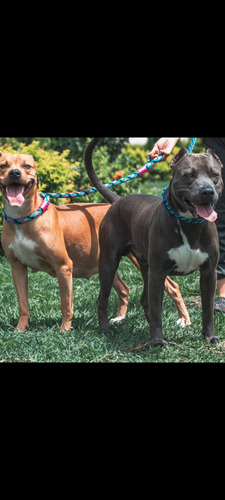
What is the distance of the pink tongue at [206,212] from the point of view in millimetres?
3805

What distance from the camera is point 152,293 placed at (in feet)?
14.1

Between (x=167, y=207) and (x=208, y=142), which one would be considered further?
(x=208, y=142)

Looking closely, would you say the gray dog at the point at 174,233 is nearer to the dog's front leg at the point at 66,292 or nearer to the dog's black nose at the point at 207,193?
the dog's black nose at the point at 207,193

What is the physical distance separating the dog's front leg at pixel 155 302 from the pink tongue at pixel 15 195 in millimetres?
1118

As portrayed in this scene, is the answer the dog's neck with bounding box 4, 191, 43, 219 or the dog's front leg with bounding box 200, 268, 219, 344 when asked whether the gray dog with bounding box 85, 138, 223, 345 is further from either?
the dog's neck with bounding box 4, 191, 43, 219

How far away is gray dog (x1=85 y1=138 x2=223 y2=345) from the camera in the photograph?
153 inches

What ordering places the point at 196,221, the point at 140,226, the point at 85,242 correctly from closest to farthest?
1. the point at 196,221
2. the point at 140,226
3. the point at 85,242

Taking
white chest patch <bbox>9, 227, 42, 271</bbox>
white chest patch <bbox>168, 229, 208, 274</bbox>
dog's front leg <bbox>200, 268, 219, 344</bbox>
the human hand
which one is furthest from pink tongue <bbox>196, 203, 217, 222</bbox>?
white chest patch <bbox>9, 227, 42, 271</bbox>

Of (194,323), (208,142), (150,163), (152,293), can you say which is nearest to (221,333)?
(194,323)

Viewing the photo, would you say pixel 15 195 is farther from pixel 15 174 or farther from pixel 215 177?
pixel 215 177

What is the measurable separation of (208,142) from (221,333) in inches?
73.6

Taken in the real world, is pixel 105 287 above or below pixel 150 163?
below

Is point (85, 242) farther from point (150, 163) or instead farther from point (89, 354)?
point (89, 354)

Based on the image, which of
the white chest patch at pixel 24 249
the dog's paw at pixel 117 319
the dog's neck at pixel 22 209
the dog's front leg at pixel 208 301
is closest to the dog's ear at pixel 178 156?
the dog's front leg at pixel 208 301
